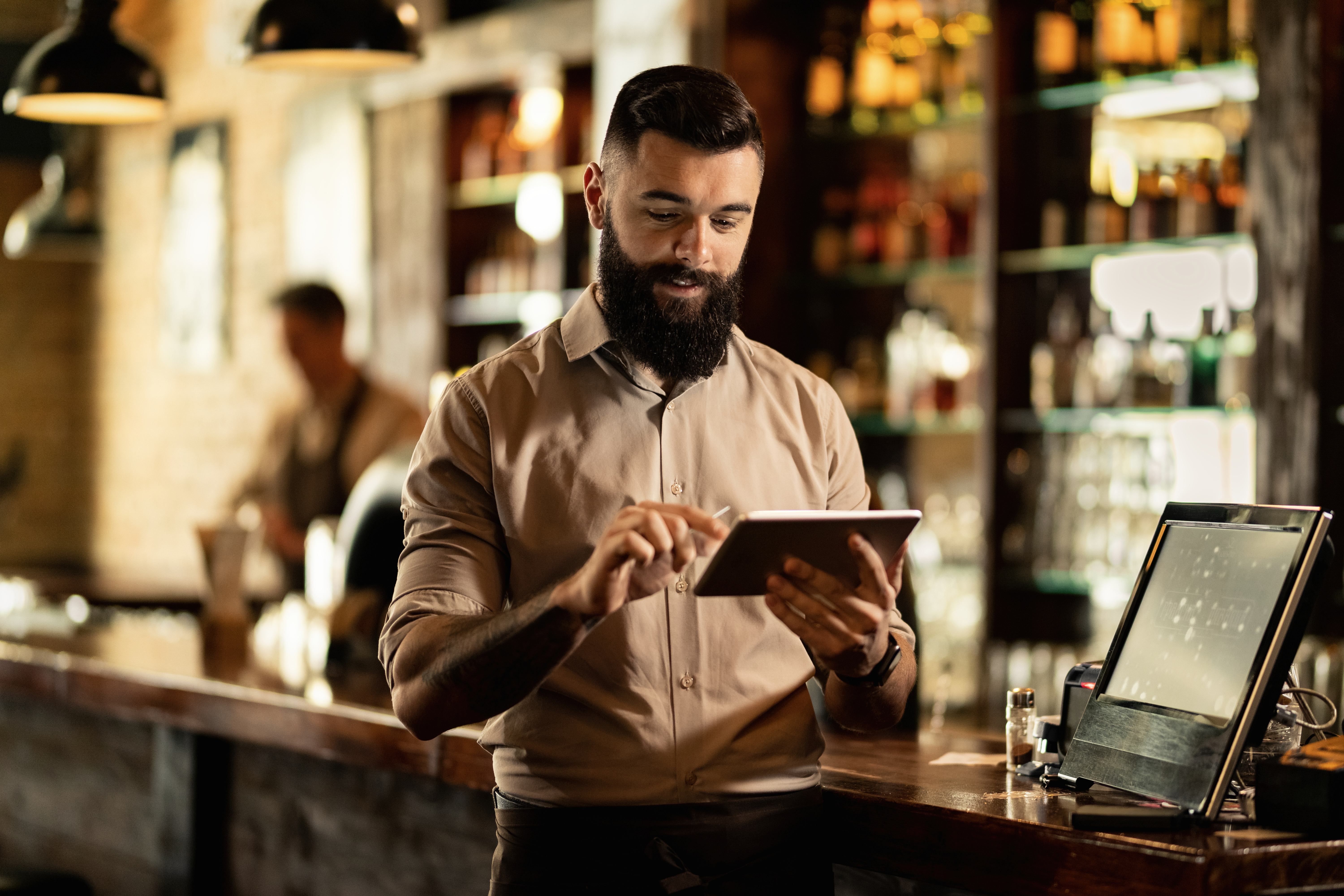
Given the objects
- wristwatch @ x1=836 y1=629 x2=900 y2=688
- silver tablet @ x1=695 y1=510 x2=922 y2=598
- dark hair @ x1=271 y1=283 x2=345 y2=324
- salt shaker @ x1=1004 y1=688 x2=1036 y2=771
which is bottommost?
salt shaker @ x1=1004 y1=688 x2=1036 y2=771

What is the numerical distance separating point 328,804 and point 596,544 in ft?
4.38

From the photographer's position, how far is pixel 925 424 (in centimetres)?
452

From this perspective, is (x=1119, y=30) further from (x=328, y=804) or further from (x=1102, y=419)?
(x=328, y=804)

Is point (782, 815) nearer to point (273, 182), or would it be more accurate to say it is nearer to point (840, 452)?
point (840, 452)

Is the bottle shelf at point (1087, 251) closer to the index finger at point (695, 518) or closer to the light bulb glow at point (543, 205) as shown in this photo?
the light bulb glow at point (543, 205)

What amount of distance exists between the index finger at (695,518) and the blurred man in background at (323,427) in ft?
11.3

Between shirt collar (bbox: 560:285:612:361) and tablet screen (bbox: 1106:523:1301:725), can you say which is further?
shirt collar (bbox: 560:285:612:361)

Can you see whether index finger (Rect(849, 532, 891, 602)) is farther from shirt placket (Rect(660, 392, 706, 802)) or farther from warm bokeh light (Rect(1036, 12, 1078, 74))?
warm bokeh light (Rect(1036, 12, 1078, 74))

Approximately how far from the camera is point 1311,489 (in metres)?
3.48

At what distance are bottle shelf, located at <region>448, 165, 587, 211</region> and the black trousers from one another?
4062 millimetres

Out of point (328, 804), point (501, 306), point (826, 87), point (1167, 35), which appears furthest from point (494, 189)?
point (328, 804)

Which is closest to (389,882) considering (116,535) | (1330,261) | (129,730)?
(129,730)

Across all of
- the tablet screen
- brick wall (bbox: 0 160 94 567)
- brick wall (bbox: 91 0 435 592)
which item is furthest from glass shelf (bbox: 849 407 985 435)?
brick wall (bbox: 0 160 94 567)

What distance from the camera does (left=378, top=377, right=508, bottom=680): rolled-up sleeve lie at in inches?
65.8
